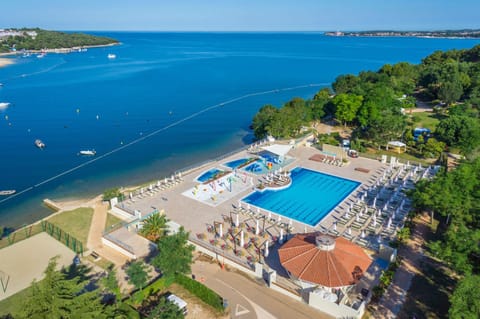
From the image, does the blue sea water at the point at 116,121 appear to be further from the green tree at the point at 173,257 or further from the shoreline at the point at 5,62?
the green tree at the point at 173,257

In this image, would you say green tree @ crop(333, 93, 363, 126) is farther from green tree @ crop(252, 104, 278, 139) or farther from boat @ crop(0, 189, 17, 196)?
boat @ crop(0, 189, 17, 196)

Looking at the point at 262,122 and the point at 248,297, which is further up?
the point at 262,122

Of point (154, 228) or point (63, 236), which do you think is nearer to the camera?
point (154, 228)

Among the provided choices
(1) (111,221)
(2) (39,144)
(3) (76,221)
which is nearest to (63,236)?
(3) (76,221)

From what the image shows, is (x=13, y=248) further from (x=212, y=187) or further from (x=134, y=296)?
(x=212, y=187)

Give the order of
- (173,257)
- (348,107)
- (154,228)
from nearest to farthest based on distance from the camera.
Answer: (173,257), (154,228), (348,107)

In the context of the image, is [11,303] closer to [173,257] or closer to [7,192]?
[173,257]
